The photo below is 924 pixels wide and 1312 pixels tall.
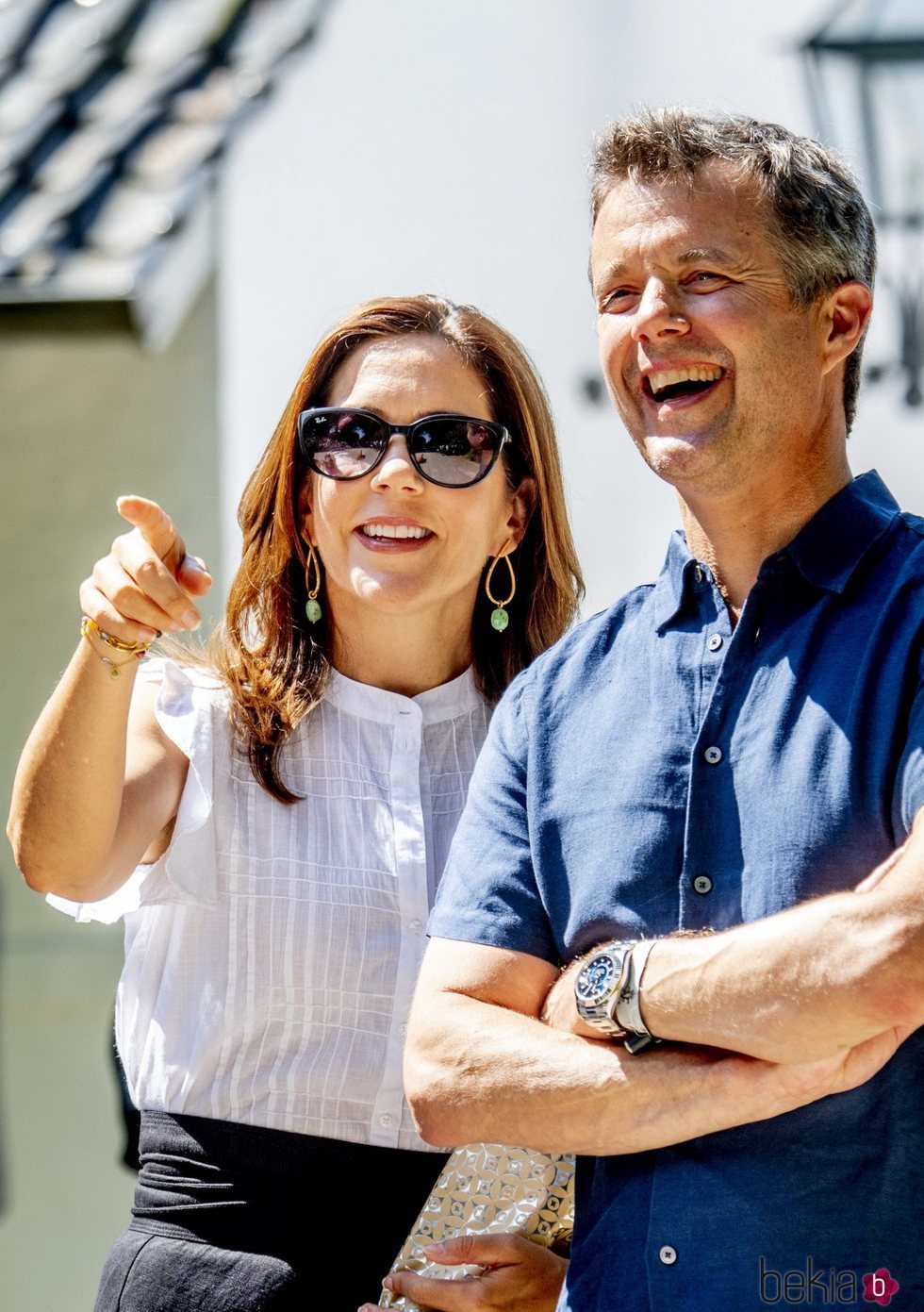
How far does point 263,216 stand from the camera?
5398 mm

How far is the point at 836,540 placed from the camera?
1.98m

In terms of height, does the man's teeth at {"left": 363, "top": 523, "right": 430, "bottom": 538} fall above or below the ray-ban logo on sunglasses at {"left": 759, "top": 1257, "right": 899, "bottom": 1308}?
above

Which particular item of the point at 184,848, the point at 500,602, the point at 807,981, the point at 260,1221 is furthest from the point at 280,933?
the point at 807,981

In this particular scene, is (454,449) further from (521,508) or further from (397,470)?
(521,508)

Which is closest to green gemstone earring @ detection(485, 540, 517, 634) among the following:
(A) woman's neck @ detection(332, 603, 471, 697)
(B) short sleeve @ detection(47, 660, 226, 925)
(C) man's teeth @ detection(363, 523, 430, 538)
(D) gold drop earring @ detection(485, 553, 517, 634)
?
(D) gold drop earring @ detection(485, 553, 517, 634)

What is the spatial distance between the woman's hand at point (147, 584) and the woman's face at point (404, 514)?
41 centimetres

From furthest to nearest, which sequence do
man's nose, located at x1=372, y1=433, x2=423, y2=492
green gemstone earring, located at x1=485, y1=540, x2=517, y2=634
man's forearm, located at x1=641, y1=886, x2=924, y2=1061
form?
1. green gemstone earring, located at x1=485, y1=540, x2=517, y2=634
2. man's nose, located at x1=372, y1=433, x2=423, y2=492
3. man's forearm, located at x1=641, y1=886, x2=924, y2=1061

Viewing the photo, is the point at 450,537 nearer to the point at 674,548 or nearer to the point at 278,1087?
the point at 674,548

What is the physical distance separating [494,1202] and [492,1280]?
94 mm

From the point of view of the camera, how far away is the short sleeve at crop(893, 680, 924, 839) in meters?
1.72

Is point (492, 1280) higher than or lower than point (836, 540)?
lower

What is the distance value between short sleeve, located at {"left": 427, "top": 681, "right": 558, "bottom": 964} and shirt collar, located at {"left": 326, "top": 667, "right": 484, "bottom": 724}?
0.45m

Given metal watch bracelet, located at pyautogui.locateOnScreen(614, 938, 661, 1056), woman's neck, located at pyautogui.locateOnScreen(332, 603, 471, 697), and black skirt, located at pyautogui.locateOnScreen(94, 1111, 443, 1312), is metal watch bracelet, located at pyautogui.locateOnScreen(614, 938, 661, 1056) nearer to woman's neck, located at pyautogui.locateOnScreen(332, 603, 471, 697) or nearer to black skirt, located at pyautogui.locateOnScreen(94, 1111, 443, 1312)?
black skirt, located at pyautogui.locateOnScreen(94, 1111, 443, 1312)

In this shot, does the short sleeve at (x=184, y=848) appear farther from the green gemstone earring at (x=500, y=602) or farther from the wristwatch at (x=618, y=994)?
the wristwatch at (x=618, y=994)
